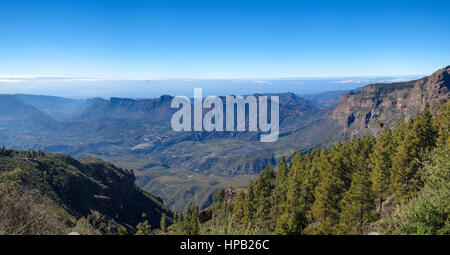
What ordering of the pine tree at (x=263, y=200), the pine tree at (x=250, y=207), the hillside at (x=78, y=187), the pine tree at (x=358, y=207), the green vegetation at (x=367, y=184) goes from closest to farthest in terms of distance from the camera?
the green vegetation at (x=367, y=184)
the pine tree at (x=358, y=207)
the pine tree at (x=263, y=200)
the pine tree at (x=250, y=207)
the hillside at (x=78, y=187)

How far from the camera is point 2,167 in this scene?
3610 inches

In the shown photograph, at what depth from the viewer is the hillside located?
275ft

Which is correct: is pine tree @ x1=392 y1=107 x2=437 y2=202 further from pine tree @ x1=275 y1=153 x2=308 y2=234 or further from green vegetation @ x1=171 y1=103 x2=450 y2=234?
pine tree @ x1=275 y1=153 x2=308 y2=234

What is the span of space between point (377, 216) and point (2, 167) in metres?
120

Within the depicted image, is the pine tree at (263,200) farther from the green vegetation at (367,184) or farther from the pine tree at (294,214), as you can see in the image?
the pine tree at (294,214)

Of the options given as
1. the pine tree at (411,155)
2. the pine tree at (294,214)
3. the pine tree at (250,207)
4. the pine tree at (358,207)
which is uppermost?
the pine tree at (411,155)

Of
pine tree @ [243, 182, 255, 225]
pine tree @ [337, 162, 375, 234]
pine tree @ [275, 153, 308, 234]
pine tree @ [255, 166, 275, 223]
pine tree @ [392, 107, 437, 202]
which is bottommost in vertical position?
pine tree @ [243, 182, 255, 225]

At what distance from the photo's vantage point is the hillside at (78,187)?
83844mm

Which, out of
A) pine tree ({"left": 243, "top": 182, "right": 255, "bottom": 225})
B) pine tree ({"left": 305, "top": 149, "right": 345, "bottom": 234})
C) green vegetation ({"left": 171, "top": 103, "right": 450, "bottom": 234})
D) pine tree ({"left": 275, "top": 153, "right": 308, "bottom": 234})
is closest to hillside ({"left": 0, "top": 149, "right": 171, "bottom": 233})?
pine tree ({"left": 243, "top": 182, "right": 255, "bottom": 225})

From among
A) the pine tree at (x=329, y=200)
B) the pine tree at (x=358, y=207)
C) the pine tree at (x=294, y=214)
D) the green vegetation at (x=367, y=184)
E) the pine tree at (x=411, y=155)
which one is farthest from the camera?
the pine tree at (x=329, y=200)

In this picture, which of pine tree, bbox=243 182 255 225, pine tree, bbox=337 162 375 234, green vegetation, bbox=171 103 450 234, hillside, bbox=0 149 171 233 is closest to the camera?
green vegetation, bbox=171 103 450 234

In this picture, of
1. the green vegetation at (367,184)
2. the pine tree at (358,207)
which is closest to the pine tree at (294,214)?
the green vegetation at (367,184)
